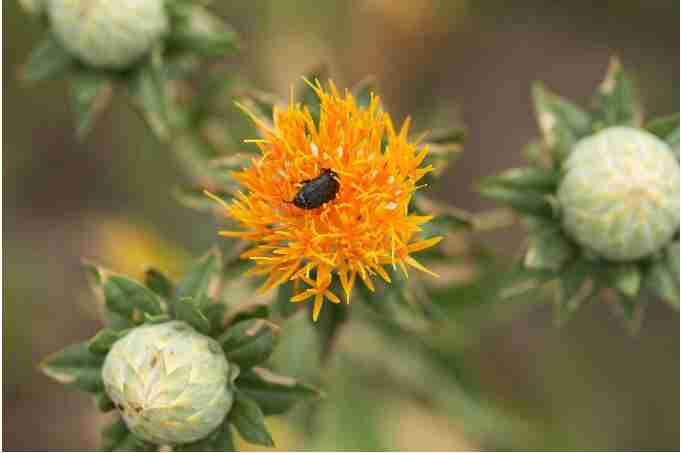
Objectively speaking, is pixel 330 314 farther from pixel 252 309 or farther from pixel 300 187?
pixel 300 187

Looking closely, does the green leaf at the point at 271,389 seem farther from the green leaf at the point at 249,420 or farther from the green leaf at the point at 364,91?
the green leaf at the point at 364,91

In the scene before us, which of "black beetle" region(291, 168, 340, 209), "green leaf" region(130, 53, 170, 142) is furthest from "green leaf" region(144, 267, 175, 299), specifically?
"black beetle" region(291, 168, 340, 209)

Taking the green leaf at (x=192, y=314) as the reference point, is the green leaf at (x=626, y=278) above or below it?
below

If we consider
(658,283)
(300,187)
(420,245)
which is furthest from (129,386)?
(658,283)

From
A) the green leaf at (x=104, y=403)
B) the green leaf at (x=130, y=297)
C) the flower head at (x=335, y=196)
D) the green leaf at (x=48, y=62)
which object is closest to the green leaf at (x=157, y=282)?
the green leaf at (x=130, y=297)

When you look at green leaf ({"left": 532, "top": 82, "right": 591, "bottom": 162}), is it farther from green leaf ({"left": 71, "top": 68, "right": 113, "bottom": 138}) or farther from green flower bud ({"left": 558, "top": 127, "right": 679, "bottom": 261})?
green leaf ({"left": 71, "top": 68, "right": 113, "bottom": 138})

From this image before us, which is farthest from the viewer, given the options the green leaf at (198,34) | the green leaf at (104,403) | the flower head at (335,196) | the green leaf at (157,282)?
the green leaf at (198,34)

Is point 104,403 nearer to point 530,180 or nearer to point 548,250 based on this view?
point 548,250
